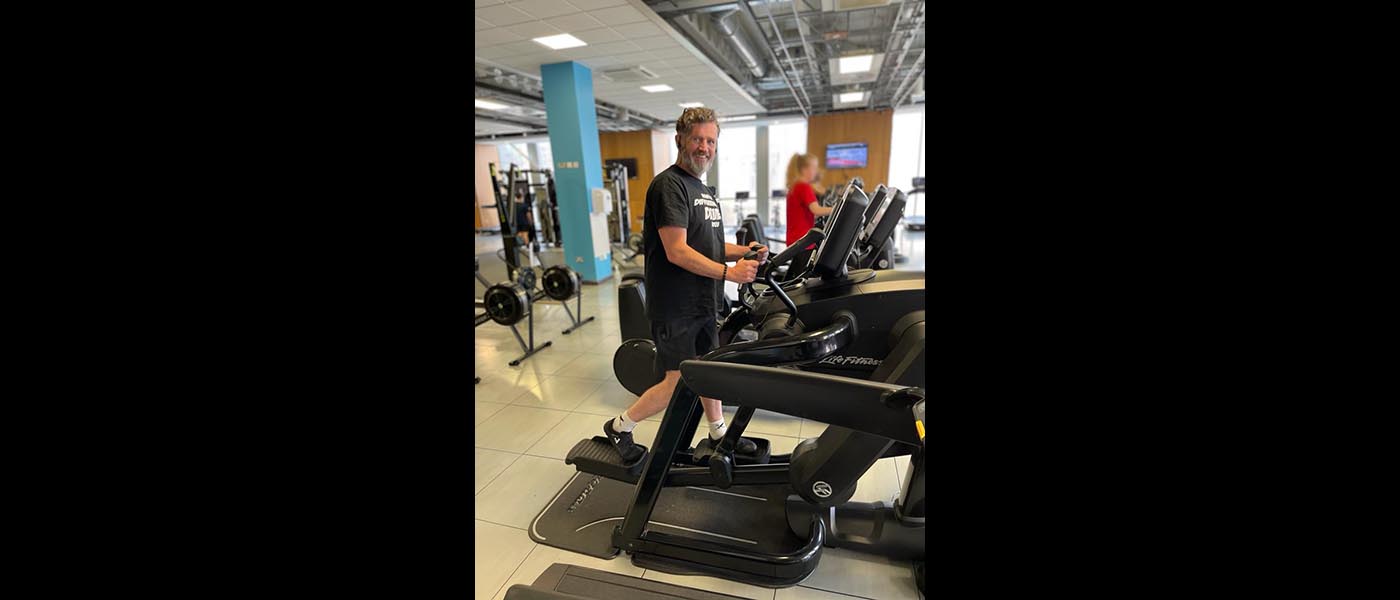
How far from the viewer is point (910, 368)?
5.15 feet

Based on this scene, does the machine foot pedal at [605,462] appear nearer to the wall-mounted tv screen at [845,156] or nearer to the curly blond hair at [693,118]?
the curly blond hair at [693,118]

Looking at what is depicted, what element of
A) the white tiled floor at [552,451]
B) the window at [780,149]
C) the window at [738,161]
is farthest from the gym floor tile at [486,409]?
the window at [738,161]

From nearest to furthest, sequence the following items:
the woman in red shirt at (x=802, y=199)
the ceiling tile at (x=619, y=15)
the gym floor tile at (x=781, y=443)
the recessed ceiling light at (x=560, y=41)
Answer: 1. the gym floor tile at (x=781, y=443)
2. the woman in red shirt at (x=802, y=199)
3. the ceiling tile at (x=619, y=15)
4. the recessed ceiling light at (x=560, y=41)

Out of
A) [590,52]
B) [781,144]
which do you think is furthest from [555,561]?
[781,144]

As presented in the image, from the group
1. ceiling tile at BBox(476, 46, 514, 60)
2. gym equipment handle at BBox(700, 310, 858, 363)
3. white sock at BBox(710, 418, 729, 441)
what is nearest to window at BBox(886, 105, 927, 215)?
ceiling tile at BBox(476, 46, 514, 60)

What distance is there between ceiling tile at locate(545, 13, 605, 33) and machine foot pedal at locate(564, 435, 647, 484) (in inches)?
165

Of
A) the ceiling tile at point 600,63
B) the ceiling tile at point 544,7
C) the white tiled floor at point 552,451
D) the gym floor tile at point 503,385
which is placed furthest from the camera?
Result: the ceiling tile at point 600,63

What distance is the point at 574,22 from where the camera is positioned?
499 centimetres

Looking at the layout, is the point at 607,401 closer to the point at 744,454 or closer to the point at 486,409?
the point at 486,409

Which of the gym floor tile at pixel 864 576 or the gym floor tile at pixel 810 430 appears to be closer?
the gym floor tile at pixel 864 576

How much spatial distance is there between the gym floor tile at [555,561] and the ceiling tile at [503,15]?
4474 mm

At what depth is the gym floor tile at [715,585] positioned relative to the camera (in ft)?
5.56
